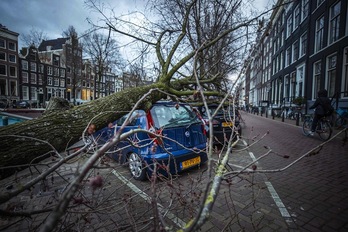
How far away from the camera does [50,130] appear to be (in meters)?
2.60

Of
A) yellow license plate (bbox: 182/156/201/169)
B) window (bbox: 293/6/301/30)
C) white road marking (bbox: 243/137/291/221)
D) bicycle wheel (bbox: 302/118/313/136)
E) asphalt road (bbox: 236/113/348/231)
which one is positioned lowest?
white road marking (bbox: 243/137/291/221)

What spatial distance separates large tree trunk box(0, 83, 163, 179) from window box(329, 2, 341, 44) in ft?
53.0

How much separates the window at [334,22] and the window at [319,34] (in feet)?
3.83

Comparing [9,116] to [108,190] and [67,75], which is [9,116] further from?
[67,75]

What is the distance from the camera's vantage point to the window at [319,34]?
14.9 meters

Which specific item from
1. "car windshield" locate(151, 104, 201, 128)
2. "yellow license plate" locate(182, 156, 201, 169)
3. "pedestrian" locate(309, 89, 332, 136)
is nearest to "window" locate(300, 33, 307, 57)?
"pedestrian" locate(309, 89, 332, 136)

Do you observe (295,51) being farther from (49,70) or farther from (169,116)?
(49,70)

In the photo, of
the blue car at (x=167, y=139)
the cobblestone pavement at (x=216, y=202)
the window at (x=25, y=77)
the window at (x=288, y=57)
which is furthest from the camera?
the window at (x=25, y=77)

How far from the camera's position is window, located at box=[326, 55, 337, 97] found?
43.3 ft

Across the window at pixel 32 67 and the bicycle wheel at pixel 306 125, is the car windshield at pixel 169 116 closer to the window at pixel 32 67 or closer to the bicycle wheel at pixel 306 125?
the bicycle wheel at pixel 306 125

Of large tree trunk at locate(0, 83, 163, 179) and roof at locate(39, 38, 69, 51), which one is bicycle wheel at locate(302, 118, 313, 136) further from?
roof at locate(39, 38, 69, 51)

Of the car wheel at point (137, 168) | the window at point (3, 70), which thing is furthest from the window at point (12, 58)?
the car wheel at point (137, 168)

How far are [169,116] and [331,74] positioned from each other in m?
15.1

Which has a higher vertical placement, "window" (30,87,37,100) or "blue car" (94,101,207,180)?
"window" (30,87,37,100)
